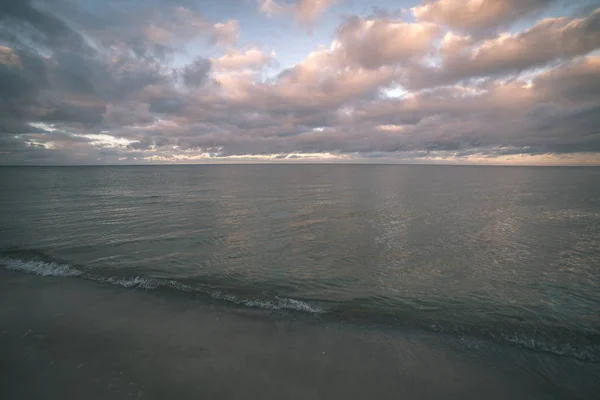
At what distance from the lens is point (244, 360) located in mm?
7844

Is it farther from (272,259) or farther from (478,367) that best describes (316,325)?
(272,259)

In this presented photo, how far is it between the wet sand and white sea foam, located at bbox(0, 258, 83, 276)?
4136 millimetres

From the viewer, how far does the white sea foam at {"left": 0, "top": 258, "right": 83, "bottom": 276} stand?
14359 mm

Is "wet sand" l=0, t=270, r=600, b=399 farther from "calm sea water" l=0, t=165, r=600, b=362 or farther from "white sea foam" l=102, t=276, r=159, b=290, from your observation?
"white sea foam" l=102, t=276, r=159, b=290

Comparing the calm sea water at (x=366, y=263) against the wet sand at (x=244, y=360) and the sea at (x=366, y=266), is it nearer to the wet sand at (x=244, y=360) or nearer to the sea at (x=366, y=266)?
the sea at (x=366, y=266)

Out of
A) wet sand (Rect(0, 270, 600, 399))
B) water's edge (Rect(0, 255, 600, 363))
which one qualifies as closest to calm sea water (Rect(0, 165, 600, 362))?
water's edge (Rect(0, 255, 600, 363))

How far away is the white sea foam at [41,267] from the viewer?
14.4m

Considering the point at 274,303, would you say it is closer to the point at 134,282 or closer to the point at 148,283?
the point at 148,283

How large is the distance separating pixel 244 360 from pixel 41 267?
14.9 meters

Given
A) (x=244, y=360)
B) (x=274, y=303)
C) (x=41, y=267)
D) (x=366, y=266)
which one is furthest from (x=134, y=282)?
(x=366, y=266)

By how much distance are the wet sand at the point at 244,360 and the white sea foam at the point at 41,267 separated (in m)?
4.14

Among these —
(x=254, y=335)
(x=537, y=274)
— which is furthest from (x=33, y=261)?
(x=537, y=274)

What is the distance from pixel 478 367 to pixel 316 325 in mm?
5002

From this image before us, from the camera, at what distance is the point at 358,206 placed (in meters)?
38.8
